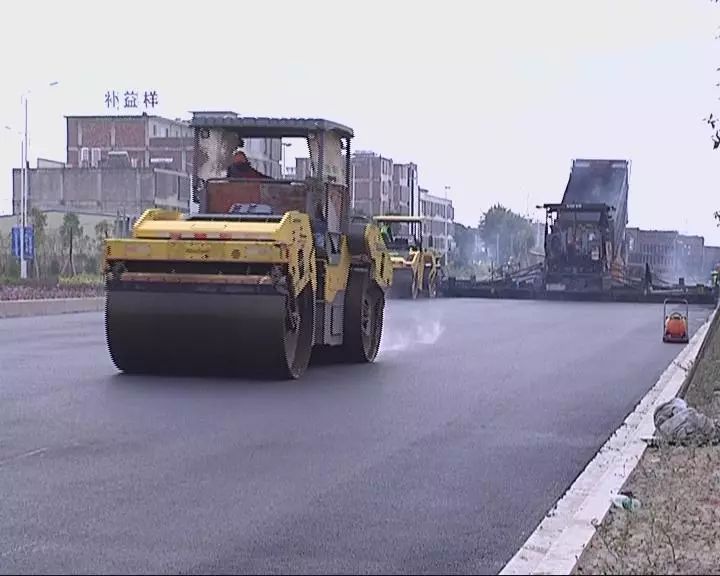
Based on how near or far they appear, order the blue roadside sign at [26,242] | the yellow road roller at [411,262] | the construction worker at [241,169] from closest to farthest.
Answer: the construction worker at [241,169]
the yellow road roller at [411,262]
the blue roadside sign at [26,242]

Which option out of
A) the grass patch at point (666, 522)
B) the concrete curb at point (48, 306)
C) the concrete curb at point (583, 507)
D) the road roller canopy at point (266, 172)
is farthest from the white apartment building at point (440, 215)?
the grass patch at point (666, 522)

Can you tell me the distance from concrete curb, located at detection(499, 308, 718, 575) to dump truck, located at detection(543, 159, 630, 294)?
30.9 metres

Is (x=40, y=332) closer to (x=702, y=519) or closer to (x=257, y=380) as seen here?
(x=257, y=380)

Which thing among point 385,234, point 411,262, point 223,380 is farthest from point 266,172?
point 411,262

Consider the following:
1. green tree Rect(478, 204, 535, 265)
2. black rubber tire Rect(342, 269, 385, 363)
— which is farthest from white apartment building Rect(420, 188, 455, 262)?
black rubber tire Rect(342, 269, 385, 363)

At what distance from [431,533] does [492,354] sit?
12051 mm

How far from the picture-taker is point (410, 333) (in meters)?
23.8

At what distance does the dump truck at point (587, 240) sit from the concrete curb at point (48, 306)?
15.4 m

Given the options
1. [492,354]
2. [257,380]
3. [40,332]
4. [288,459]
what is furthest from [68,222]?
[288,459]

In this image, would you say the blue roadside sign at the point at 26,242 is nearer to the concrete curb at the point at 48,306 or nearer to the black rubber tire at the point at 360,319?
the concrete curb at the point at 48,306

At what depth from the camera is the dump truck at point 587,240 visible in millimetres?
42844

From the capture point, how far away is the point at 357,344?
1683 cm

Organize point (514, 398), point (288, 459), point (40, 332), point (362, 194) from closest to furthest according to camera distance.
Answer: point (288, 459) → point (514, 398) → point (40, 332) → point (362, 194)

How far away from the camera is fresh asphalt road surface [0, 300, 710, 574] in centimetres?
670
